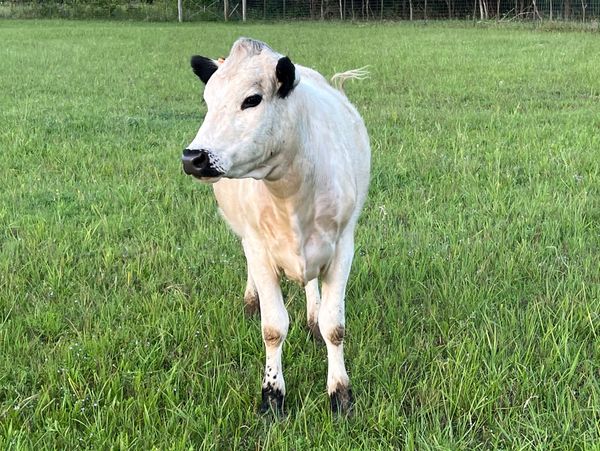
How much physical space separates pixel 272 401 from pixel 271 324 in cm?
33

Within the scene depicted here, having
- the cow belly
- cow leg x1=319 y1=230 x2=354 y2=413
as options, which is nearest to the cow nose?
the cow belly

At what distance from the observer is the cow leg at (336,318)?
2906 mm

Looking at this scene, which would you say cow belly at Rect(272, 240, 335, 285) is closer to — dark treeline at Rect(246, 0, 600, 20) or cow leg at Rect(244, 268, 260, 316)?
cow leg at Rect(244, 268, 260, 316)

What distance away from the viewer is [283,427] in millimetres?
2689

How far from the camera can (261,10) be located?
116 ft

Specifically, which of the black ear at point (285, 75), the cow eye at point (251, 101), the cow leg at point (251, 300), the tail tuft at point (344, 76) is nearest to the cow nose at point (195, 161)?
the cow eye at point (251, 101)

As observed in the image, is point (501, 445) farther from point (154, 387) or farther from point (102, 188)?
point (102, 188)

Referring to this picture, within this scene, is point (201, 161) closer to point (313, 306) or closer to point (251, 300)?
point (313, 306)

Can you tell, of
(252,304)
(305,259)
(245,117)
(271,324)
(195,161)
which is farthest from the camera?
(252,304)

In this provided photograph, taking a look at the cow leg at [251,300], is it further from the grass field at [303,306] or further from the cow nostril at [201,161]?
the cow nostril at [201,161]

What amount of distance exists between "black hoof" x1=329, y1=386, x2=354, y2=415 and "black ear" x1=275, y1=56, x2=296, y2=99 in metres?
1.31

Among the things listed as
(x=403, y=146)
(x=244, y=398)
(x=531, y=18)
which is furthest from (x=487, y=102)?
(x=531, y=18)

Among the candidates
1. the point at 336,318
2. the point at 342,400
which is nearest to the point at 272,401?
the point at 342,400

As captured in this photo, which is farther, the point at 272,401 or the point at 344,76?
the point at 344,76
